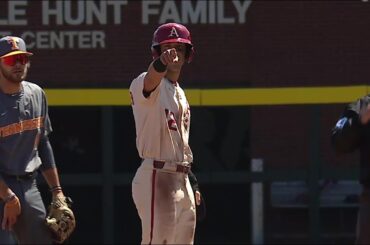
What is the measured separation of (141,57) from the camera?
9.67 metres

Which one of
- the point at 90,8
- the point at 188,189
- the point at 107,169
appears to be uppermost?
the point at 90,8

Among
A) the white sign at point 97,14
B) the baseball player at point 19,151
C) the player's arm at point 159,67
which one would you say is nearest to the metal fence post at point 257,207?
the white sign at point 97,14

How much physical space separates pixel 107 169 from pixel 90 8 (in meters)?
1.67

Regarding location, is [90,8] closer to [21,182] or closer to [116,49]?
[116,49]

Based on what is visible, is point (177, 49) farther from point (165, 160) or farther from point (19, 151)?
point (19, 151)

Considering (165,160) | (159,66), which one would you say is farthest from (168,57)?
(165,160)

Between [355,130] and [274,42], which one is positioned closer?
[355,130]

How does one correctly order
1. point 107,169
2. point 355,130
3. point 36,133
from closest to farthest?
point 355,130
point 36,133
point 107,169

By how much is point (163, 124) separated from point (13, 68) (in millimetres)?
993

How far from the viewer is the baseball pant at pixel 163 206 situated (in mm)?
5105

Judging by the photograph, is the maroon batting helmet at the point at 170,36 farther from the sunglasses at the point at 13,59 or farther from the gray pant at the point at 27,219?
the gray pant at the point at 27,219

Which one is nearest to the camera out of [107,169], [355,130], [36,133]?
[355,130]

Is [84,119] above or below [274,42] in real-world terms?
below

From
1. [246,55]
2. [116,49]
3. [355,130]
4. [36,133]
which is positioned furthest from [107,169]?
[355,130]
